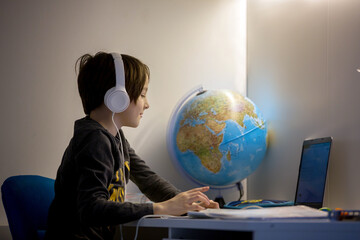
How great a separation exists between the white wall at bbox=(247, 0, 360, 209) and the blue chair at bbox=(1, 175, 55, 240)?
118 centimetres

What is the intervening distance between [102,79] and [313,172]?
100cm

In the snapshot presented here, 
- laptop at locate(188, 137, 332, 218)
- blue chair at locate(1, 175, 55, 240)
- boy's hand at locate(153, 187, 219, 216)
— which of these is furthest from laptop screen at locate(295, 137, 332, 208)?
blue chair at locate(1, 175, 55, 240)

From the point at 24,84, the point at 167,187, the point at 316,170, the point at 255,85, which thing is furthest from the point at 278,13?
the point at 24,84

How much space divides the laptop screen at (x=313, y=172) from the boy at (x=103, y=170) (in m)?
0.53

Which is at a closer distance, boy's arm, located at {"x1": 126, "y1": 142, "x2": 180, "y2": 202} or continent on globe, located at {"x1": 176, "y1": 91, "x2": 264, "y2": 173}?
boy's arm, located at {"x1": 126, "y1": 142, "x2": 180, "y2": 202}

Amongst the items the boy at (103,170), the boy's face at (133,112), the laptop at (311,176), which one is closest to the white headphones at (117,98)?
the boy at (103,170)

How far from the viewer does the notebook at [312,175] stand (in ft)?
6.28

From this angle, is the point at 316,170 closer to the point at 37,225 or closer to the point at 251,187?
the point at 251,187

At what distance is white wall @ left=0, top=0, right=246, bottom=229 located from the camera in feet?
8.89

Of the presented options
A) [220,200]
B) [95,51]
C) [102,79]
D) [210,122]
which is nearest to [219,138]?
[210,122]

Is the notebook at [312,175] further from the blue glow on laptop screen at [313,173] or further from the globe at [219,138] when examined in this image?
the globe at [219,138]

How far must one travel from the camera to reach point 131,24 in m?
2.91

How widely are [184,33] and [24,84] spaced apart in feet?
3.43

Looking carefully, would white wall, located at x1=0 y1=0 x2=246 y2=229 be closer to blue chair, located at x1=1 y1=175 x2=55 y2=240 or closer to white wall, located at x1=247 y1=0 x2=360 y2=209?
white wall, located at x1=247 y1=0 x2=360 y2=209
